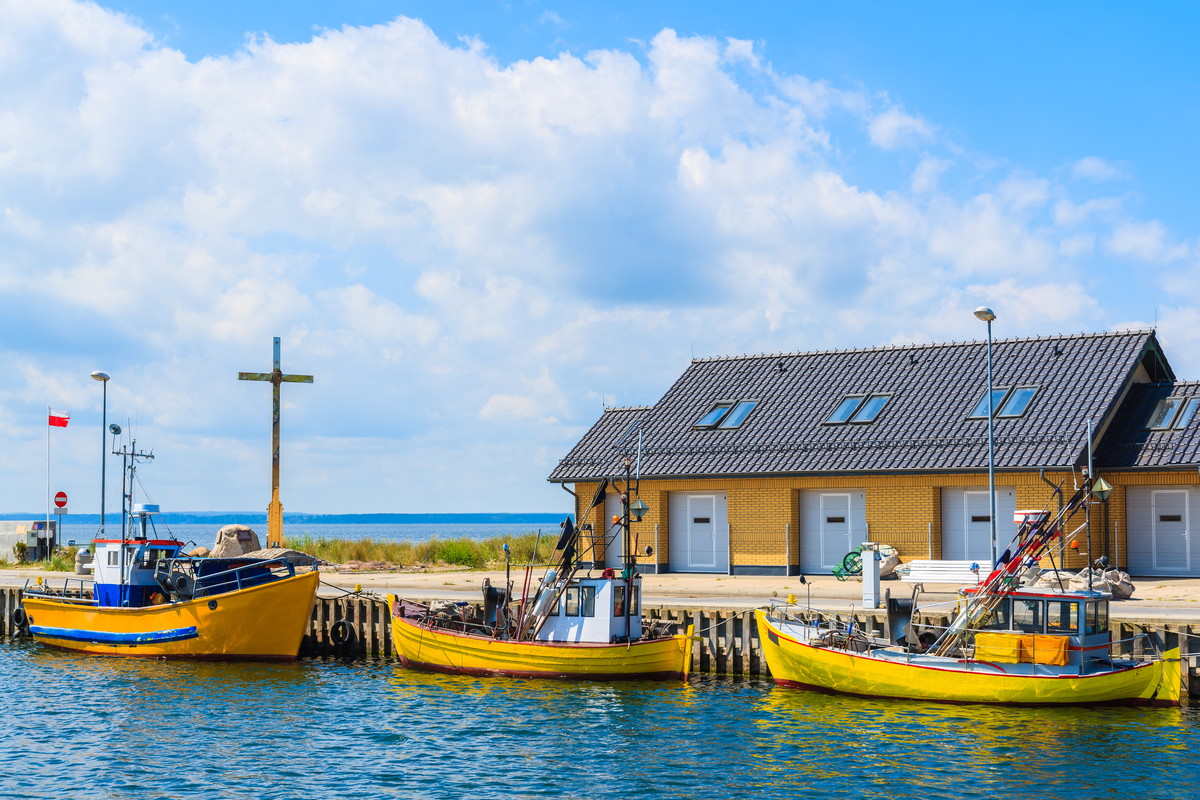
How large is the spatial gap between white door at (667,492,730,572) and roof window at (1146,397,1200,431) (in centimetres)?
1316

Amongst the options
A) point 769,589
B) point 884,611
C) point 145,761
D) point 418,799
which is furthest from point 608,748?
point 769,589

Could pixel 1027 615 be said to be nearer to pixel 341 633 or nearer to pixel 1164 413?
pixel 341 633

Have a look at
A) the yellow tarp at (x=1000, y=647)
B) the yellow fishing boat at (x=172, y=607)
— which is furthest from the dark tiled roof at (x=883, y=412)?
the yellow fishing boat at (x=172, y=607)

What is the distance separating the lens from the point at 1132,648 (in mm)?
24094

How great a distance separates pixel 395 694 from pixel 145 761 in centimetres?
633

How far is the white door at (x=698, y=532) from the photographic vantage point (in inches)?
1694

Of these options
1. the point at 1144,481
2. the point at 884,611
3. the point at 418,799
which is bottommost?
the point at 418,799

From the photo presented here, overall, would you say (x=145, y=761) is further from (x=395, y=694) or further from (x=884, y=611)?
(x=884, y=611)

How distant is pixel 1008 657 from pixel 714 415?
23350 mm

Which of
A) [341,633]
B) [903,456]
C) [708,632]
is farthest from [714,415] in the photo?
[708,632]

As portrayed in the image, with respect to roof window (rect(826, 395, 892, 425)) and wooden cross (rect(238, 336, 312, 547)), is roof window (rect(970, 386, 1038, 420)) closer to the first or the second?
roof window (rect(826, 395, 892, 425))

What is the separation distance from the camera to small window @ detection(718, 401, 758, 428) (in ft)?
148

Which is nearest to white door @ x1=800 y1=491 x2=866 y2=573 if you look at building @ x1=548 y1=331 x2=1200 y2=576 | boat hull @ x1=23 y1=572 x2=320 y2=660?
building @ x1=548 y1=331 x2=1200 y2=576

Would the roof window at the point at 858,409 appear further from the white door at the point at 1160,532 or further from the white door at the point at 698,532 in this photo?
the white door at the point at 1160,532
